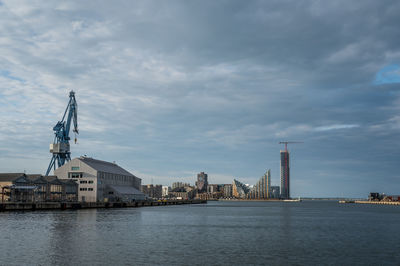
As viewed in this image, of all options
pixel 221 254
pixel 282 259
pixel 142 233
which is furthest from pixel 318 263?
pixel 142 233

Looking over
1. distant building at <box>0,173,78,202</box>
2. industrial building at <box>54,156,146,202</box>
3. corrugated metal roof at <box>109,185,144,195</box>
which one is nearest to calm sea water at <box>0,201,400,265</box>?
distant building at <box>0,173,78,202</box>

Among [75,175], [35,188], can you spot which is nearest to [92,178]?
[75,175]

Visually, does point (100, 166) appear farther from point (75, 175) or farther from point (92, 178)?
point (75, 175)

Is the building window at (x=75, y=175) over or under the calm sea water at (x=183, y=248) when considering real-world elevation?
over

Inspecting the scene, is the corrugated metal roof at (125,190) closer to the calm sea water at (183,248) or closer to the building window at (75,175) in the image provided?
the building window at (75,175)

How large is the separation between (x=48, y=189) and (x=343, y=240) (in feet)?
365

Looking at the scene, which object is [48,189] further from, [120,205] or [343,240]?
[343,240]

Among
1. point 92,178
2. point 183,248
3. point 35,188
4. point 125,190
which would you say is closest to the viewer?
point 183,248

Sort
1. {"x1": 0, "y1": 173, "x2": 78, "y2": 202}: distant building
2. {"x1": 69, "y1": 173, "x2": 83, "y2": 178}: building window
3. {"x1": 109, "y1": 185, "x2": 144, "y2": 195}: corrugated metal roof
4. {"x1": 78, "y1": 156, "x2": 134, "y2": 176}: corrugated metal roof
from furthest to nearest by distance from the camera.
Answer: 1. {"x1": 109, "y1": 185, "x2": 144, "y2": 195}: corrugated metal roof
2. {"x1": 78, "y1": 156, "x2": 134, "y2": 176}: corrugated metal roof
3. {"x1": 69, "y1": 173, "x2": 83, "y2": 178}: building window
4. {"x1": 0, "y1": 173, "x2": 78, "y2": 202}: distant building

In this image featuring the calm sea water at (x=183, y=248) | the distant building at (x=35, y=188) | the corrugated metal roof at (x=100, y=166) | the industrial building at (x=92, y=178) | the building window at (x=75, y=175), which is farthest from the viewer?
the corrugated metal roof at (x=100, y=166)

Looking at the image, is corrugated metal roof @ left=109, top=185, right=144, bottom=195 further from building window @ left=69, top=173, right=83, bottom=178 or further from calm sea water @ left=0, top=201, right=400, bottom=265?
calm sea water @ left=0, top=201, right=400, bottom=265

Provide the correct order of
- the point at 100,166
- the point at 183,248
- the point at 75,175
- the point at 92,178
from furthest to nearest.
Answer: the point at 100,166
the point at 75,175
the point at 92,178
the point at 183,248

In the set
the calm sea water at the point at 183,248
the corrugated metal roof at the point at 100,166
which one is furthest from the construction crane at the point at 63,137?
the calm sea water at the point at 183,248

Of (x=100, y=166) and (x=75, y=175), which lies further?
(x=100, y=166)
